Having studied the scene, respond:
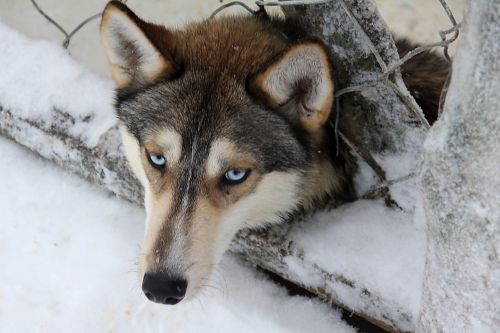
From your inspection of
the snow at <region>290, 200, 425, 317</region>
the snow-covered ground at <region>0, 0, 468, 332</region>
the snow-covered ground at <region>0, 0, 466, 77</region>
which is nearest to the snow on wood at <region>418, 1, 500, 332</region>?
the snow at <region>290, 200, 425, 317</region>

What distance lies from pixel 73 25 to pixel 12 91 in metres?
1.31

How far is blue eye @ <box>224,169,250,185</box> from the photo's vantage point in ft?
7.43

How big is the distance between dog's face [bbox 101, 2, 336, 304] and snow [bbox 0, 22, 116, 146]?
0.53 m

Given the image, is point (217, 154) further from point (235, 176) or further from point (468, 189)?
point (468, 189)

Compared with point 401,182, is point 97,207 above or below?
below

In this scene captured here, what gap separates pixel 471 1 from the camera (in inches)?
49.4

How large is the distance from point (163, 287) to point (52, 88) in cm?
145

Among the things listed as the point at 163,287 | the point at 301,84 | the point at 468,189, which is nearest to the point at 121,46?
the point at 301,84

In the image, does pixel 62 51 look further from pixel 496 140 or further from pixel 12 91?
pixel 496 140

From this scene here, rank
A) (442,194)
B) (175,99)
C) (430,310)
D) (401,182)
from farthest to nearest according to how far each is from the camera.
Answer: (401,182), (175,99), (430,310), (442,194)

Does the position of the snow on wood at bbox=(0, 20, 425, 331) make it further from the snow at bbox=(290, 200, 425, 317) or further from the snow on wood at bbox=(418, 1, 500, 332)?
the snow on wood at bbox=(418, 1, 500, 332)

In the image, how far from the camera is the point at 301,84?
87.6 inches

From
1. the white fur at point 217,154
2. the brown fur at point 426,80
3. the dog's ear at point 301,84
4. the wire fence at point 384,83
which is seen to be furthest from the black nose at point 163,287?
the brown fur at point 426,80

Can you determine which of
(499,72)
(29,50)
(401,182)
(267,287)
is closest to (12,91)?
(29,50)
